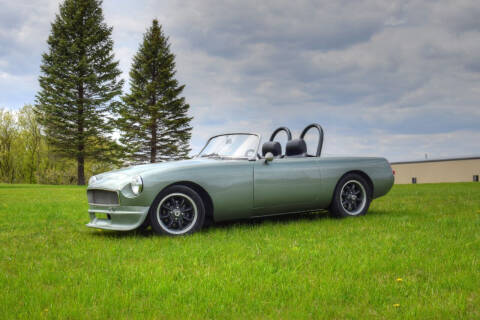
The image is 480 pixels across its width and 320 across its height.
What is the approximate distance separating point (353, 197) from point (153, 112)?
106ft

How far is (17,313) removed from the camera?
2.77 meters

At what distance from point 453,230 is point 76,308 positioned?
15.5 ft

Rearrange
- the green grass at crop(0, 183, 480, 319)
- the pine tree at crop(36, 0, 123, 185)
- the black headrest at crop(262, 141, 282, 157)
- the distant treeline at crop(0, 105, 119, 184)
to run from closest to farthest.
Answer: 1. the green grass at crop(0, 183, 480, 319)
2. the black headrest at crop(262, 141, 282, 157)
3. the pine tree at crop(36, 0, 123, 185)
4. the distant treeline at crop(0, 105, 119, 184)

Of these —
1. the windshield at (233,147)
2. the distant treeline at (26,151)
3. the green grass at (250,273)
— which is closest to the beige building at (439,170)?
the distant treeline at (26,151)

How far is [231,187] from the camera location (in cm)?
583

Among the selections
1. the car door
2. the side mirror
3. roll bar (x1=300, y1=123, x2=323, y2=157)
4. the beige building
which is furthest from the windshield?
the beige building

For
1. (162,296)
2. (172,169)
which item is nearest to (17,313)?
(162,296)

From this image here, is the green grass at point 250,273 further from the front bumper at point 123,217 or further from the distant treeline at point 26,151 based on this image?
the distant treeline at point 26,151

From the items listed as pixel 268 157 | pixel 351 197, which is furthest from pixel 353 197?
pixel 268 157

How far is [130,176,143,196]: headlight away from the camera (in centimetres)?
525

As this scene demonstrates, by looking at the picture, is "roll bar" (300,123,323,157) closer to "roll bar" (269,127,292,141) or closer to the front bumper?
"roll bar" (269,127,292,141)

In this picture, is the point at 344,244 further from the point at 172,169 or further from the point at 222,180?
the point at 172,169

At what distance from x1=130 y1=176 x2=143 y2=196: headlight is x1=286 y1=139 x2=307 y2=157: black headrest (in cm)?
289

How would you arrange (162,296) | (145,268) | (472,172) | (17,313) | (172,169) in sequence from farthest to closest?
(472,172)
(172,169)
(145,268)
(162,296)
(17,313)
